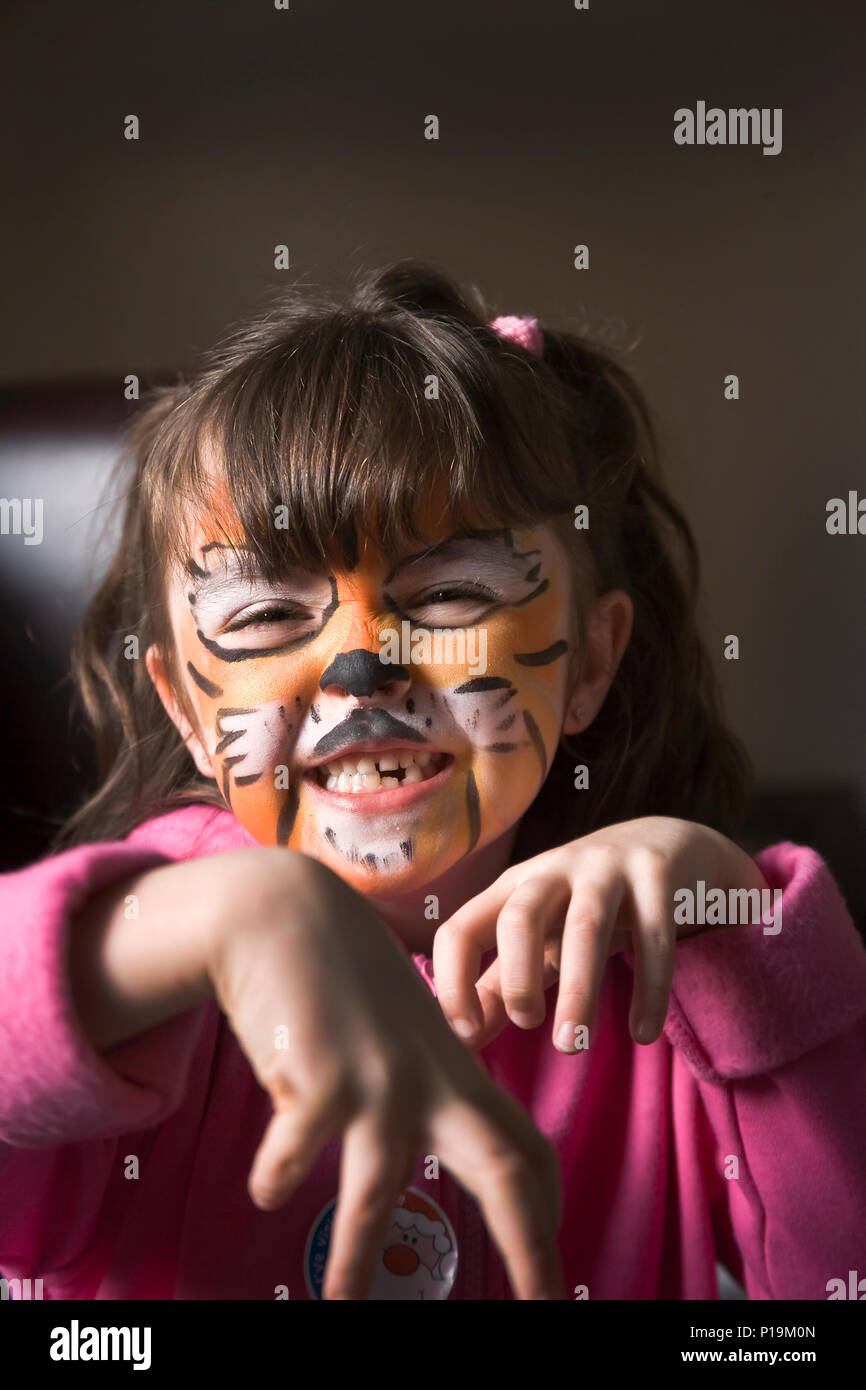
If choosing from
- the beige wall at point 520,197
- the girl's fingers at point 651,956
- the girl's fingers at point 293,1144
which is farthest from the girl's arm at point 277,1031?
the beige wall at point 520,197

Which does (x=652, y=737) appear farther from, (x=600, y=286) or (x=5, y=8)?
(x=5, y=8)

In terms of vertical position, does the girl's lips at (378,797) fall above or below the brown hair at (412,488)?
below

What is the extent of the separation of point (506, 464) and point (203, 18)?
0.27m

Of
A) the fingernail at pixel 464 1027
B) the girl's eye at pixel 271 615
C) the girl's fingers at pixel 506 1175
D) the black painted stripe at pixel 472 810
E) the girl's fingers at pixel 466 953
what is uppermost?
the girl's eye at pixel 271 615

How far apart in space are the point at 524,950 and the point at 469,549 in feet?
0.62

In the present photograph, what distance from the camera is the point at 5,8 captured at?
1.89 feet

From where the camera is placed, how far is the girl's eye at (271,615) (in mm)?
515

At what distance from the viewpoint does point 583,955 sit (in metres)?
0.42

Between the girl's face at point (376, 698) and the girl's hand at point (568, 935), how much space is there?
0.21 ft

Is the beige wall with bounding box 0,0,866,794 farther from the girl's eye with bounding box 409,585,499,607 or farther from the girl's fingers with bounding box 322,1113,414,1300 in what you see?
the girl's fingers with bounding box 322,1113,414,1300

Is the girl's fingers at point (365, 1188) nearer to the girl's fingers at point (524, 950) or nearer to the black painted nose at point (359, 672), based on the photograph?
the girl's fingers at point (524, 950)

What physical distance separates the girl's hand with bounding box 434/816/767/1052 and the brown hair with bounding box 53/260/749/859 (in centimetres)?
15

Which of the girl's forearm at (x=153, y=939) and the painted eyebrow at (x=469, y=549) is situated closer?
the girl's forearm at (x=153, y=939)
